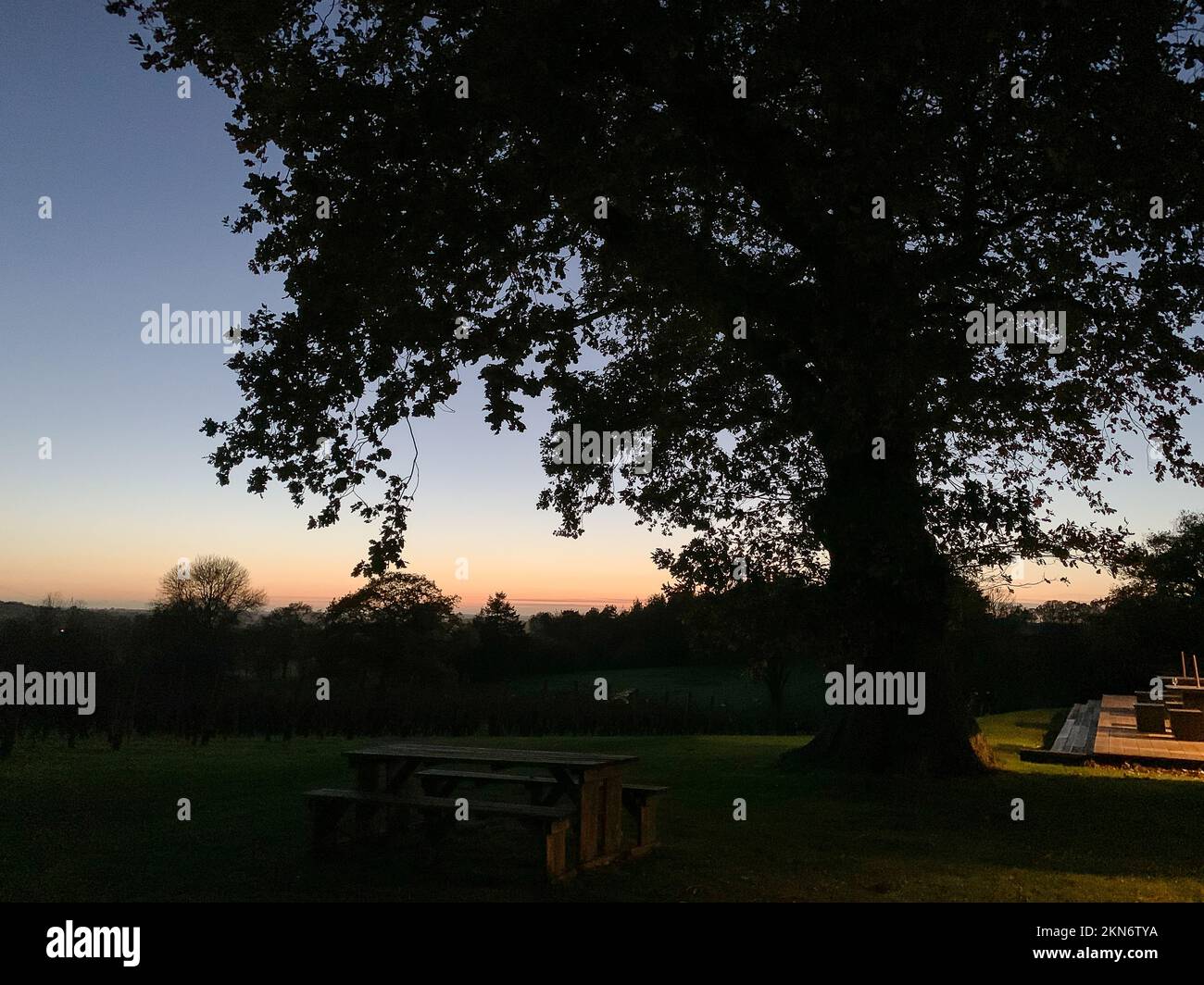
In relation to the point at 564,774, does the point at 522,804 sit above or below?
below

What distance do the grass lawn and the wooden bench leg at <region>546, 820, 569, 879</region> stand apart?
0.13 meters

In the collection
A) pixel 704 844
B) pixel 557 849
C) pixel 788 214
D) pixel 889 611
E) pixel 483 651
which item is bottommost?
pixel 483 651

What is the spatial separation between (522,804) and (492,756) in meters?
0.53

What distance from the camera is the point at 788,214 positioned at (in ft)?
35.7

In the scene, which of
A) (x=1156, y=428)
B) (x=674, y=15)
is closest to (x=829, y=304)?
(x=674, y=15)

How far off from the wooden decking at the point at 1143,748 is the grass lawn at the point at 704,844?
6.00ft

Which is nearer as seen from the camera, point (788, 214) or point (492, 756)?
point (492, 756)

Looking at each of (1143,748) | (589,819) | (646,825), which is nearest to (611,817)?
(589,819)

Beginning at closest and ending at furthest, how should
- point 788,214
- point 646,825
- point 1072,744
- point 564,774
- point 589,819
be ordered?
point 589,819 < point 564,774 < point 646,825 < point 788,214 < point 1072,744

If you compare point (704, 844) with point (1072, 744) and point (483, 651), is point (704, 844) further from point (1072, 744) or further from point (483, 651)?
point (483, 651)

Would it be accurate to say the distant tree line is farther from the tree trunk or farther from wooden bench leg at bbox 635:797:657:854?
wooden bench leg at bbox 635:797:657:854

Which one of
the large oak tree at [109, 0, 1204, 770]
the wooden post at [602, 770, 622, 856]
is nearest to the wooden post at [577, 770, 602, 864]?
the wooden post at [602, 770, 622, 856]

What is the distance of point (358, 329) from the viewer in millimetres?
9867
